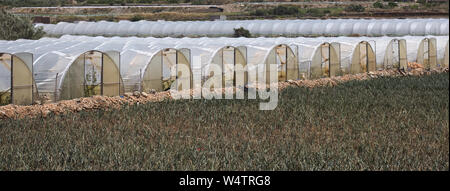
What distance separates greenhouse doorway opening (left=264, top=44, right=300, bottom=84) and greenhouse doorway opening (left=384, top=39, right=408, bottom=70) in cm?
686

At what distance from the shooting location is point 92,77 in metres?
19.3

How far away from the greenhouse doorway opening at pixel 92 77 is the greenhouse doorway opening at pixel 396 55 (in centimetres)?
1550

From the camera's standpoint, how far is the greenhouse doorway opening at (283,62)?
25214 mm

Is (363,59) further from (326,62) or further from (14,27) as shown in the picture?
(14,27)

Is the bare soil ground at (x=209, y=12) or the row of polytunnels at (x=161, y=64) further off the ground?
the bare soil ground at (x=209, y=12)

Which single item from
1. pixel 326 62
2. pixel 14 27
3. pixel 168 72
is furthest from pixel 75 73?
pixel 14 27

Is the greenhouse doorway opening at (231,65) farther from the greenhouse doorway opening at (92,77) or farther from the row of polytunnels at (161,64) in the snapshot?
the greenhouse doorway opening at (92,77)

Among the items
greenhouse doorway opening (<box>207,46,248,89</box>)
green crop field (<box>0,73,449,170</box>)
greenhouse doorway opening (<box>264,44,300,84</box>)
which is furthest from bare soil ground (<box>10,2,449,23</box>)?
green crop field (<box>0,73,449,170</box>)

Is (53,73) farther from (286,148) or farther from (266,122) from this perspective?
(286,148)

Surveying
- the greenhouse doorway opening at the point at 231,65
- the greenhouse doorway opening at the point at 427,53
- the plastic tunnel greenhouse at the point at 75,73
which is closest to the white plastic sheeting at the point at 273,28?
the greenhouse doorway opening at the point at 427,53

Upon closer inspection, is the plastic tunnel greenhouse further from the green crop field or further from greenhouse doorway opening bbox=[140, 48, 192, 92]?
the green crop field

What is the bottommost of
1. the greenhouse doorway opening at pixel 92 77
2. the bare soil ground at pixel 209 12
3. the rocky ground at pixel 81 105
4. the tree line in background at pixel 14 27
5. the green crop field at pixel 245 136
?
the green crop field at pixel 245 136

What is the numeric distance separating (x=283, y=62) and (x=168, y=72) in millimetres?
5568

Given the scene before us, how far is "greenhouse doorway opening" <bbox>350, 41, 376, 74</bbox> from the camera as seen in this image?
29.1 meters
